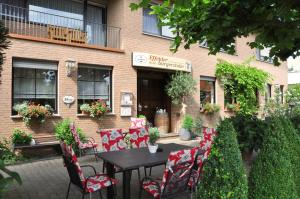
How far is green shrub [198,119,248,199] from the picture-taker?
106 inches

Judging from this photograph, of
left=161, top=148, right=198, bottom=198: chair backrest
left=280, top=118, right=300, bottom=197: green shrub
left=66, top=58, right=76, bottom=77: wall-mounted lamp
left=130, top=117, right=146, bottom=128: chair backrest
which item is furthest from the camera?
left=130, top=117, right=146, bottom=128: chair backrest

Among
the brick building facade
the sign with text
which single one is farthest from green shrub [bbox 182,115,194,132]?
the sign with text

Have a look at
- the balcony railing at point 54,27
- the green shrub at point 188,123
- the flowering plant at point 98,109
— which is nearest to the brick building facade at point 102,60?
the balcony railing at point 54,27

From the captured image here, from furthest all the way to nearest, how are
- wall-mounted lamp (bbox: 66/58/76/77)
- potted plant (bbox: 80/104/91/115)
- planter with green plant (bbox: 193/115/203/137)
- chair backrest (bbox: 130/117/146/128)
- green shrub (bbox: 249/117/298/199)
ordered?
planter with green plant (bbox: 193/115/203/137)
chair backrest (bbox: 130/117/146/128)
potted plant (bbox: 80/104/91/115)
wall-mounted lamp (bbox: 66/58/76/77)
green shrub (bbox: 249/117/298/199)

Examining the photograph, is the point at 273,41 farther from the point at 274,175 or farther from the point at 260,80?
the point at 260,80

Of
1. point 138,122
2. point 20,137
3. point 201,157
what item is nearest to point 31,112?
point 20,137

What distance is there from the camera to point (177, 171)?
3.58 metres

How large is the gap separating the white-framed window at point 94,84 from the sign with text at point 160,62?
48.4 inches

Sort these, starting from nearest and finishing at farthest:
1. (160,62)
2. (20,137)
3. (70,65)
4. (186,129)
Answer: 1. (20,137)
2. (70,65)
3. (160,62)
4. (186,129)

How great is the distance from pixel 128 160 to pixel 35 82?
231 inches

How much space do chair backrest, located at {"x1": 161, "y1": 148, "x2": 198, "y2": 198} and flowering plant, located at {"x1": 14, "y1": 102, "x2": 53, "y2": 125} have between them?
228 inches

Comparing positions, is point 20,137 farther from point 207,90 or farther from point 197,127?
point 207,90

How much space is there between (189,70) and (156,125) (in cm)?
300

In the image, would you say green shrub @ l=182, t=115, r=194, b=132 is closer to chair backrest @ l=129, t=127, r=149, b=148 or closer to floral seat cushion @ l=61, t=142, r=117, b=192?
chair backrest @ l=129, t=127, r=149, b=148
